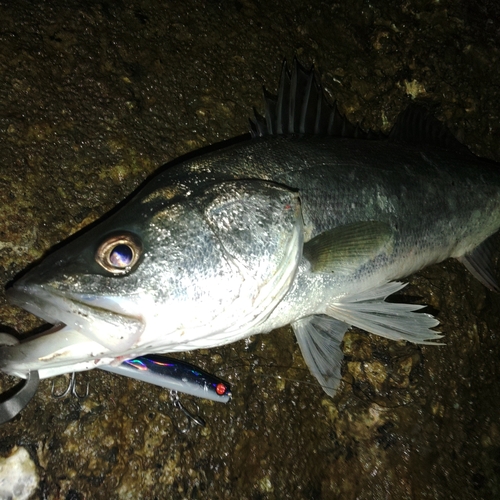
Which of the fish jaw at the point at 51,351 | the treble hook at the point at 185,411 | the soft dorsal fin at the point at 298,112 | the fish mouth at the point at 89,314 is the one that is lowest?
the treble hook at the point at 185,411

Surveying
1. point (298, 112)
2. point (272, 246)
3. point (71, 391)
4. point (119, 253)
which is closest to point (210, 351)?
point (71, 391)

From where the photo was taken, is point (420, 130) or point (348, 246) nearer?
point (348, 246)

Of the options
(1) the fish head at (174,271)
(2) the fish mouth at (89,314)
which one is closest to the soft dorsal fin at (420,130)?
(1) the fish head at (174,271)

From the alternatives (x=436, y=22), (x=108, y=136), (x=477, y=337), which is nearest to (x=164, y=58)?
(x=108, y=136)

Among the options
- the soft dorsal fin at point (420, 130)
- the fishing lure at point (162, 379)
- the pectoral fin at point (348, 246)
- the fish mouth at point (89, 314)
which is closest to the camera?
the fish mouth at point (89, 314)

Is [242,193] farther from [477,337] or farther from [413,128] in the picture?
[477,337]

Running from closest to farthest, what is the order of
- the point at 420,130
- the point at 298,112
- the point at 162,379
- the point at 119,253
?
the point at 119,253, the point at 162,379, the point at 298,112, the point at 420,130

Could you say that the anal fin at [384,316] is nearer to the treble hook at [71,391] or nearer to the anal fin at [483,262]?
the anal fin at [483,262]

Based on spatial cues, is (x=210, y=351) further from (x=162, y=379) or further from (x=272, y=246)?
(x=272, y=246)
